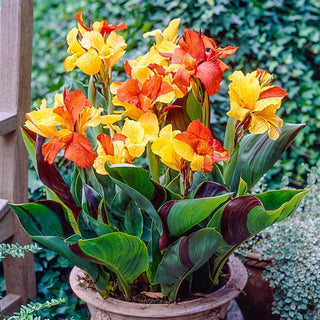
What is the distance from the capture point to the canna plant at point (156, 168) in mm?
863

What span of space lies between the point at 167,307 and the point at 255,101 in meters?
0.48

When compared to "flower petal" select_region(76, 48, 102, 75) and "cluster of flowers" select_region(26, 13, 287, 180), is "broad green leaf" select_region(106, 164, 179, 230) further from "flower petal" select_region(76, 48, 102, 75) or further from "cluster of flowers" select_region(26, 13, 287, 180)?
"flower petal" select_region(76, 48, 102, 75)

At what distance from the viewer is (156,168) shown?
102cm

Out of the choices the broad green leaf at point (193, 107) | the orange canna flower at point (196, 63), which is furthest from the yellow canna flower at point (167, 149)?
the broad green leaf at point (193, 107)

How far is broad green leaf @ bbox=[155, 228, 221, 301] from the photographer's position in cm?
88

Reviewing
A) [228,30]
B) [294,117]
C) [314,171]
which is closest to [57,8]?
[228,30]

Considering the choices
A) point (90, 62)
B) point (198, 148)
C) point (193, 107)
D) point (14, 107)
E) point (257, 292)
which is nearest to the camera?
point (198, 148)

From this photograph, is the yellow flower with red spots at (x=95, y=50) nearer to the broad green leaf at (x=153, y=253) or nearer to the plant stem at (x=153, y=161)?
the plant stem at (x=153, y=161)

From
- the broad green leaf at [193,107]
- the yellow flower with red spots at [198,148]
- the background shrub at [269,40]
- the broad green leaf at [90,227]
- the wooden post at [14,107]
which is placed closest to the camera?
the yellow flower with red spots at [198,148]

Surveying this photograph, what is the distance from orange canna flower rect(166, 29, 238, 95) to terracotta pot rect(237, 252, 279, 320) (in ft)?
2.89

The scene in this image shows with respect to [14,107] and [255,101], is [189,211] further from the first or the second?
[14,107]

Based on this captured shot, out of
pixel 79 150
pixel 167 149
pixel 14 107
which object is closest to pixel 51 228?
pixel 79 150

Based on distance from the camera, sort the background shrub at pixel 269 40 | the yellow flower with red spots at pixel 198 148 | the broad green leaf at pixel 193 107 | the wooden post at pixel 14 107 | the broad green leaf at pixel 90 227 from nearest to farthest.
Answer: the yellow flower with red spots at pixel 198 148
the broad green leaf at pixel 90 227
the broad green leaf at pixel 193 107
the wooden post at pixel 14 107
the background shrub at pixel 269 40

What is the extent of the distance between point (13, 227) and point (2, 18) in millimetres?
617
